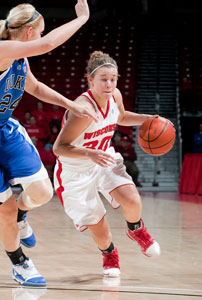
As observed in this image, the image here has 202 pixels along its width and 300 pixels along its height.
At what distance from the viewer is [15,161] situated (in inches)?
134

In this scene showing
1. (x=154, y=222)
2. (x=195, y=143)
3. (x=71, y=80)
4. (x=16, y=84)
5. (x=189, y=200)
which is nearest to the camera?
(x=16, y=84)

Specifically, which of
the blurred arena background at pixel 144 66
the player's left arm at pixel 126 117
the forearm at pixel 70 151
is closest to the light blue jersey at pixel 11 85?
the forearm at pixel 70 151

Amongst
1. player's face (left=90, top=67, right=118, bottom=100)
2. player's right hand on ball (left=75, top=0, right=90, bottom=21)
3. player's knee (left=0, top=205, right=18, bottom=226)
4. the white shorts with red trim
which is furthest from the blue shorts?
player's right hand on ball (left=75, top=0, right=90, bottom=21)

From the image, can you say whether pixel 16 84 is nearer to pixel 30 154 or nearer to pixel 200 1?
pixel 30 154

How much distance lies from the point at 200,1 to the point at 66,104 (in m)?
16.2

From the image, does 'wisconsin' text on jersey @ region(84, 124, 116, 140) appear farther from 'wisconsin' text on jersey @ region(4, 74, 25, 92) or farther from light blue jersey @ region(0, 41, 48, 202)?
'wisconsin' text on jersey @ region(4, 74, 25, 92)

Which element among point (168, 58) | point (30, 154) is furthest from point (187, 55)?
point (30, 154)

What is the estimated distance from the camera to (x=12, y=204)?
335 cm

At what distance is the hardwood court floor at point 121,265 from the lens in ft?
10.5

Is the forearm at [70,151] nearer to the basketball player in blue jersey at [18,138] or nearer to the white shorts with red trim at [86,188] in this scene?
the basketball player in blue jersey at [18,138]

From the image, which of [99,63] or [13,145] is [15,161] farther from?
[99,63]

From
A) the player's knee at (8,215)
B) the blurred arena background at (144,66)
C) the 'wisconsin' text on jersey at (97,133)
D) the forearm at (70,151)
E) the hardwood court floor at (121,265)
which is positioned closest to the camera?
the hardwood court floor at (121,265)

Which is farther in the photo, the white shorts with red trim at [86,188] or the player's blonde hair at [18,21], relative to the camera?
the white shorts with red trim at [86,188]

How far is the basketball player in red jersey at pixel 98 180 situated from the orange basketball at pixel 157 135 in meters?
0.28
